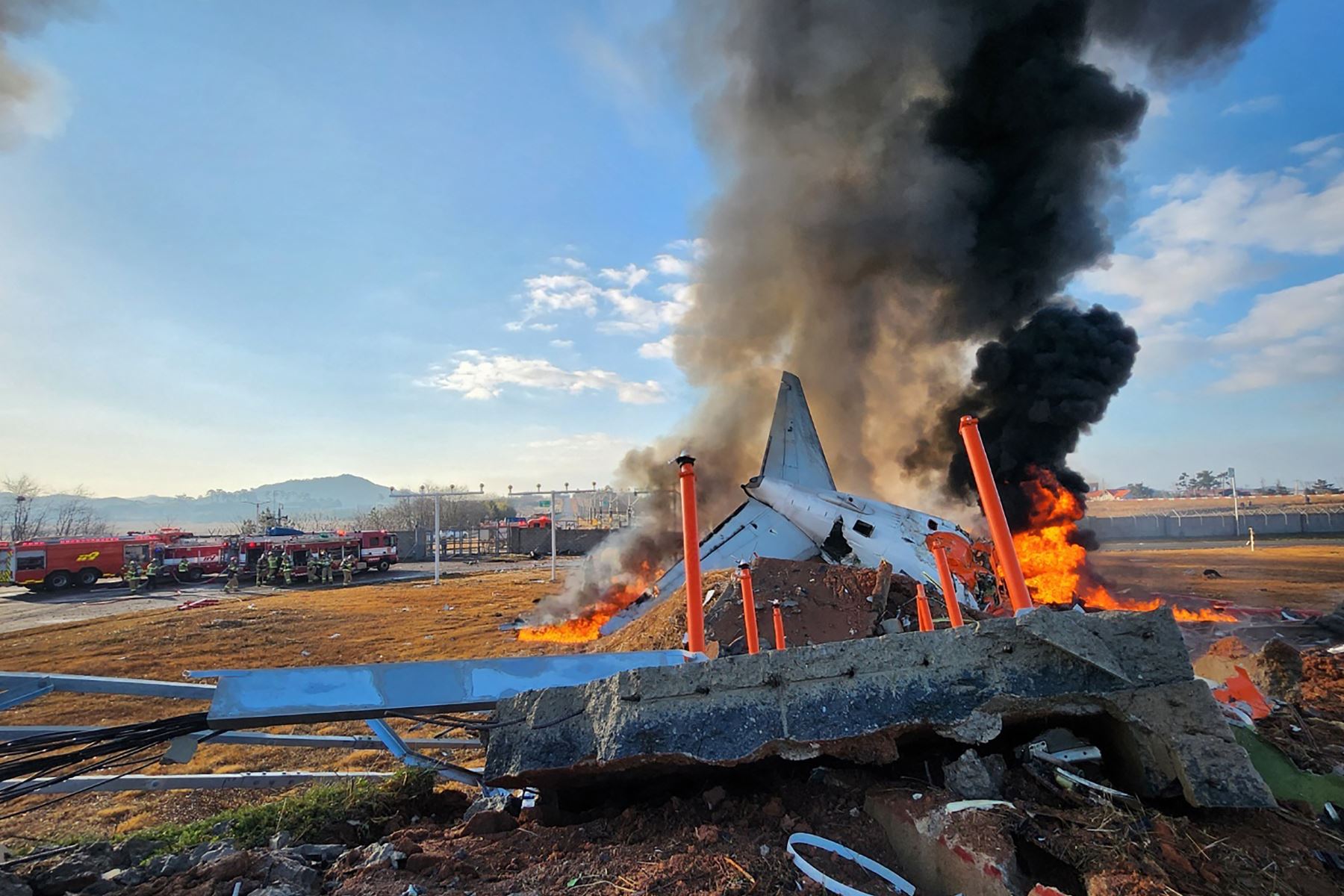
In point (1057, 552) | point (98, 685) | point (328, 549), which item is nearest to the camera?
point (98, 685)

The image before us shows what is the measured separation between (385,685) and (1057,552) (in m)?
16.7

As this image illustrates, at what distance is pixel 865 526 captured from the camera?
11.4m

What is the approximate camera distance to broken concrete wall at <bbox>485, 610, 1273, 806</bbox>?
250 centimetres

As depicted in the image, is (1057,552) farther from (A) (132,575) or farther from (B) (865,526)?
(A) (132,575)

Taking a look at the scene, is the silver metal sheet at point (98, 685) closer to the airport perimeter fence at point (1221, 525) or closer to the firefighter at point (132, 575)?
the firefighter at point (132, 575)

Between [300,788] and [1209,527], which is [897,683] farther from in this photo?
[1209,527]

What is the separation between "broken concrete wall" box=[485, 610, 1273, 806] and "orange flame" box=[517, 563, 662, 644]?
966 centimetres

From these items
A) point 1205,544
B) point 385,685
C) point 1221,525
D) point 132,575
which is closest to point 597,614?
point 385,685

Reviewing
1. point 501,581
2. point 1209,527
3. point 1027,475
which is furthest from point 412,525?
point 1209,527

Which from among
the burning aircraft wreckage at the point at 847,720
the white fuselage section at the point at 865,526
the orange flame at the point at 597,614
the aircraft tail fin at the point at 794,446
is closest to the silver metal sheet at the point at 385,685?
the burning aircraft wreckage at the point at 847,720

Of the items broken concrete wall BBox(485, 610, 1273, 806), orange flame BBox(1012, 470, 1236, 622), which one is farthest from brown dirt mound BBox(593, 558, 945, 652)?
orange flame BBox(1012, 470, 1236, 622)

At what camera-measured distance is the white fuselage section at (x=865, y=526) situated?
1034 cm

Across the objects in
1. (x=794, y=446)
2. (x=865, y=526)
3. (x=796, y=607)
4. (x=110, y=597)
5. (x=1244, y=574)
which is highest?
(x=794, y=446)

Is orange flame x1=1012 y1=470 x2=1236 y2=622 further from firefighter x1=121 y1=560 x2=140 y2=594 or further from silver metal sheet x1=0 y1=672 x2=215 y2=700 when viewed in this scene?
firefighter x1=121 y1=560 x2=140 y2=594
